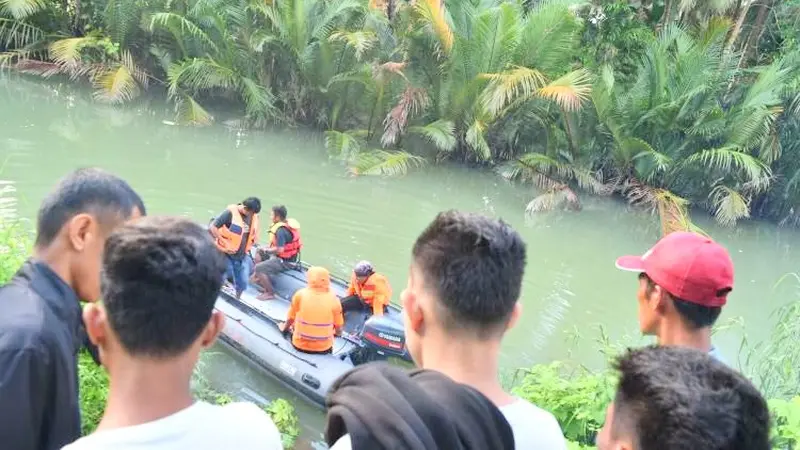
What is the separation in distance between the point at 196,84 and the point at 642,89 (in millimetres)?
8337

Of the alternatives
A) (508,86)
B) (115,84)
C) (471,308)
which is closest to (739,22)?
(508,86)

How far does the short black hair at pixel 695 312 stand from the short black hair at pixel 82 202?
1614 mm

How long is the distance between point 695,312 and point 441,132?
36.1 ft

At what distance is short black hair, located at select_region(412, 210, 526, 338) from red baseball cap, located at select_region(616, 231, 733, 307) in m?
0.83

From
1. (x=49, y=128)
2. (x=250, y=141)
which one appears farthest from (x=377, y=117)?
(x=49, y=128)

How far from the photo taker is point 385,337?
5.88m

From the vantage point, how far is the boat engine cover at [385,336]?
588 centimetres

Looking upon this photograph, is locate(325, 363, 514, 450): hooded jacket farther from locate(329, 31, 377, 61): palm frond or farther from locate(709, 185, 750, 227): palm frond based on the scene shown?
locate(329, 31, 377, 61): palm frond

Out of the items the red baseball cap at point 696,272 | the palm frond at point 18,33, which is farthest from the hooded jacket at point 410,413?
the palm frond at point 18,33

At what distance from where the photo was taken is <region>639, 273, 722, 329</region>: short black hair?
2.23 metres

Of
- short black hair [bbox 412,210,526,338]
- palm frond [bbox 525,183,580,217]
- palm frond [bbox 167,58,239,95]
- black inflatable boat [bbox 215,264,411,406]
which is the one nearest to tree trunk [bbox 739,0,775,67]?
palm frond [bbox 525,183,580,217]

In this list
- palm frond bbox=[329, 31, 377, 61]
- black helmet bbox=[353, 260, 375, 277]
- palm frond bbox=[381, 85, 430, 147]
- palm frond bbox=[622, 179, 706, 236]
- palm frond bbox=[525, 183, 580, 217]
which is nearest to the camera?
black helmet bbox=[353, 260, 375, 277]

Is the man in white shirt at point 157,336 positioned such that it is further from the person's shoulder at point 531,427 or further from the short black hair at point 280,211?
the short black hair at point 280,211

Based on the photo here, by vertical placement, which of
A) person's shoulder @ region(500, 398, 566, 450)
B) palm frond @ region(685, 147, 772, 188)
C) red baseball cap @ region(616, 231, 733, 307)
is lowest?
palm frond @ region(685, 147, 772, 188)
